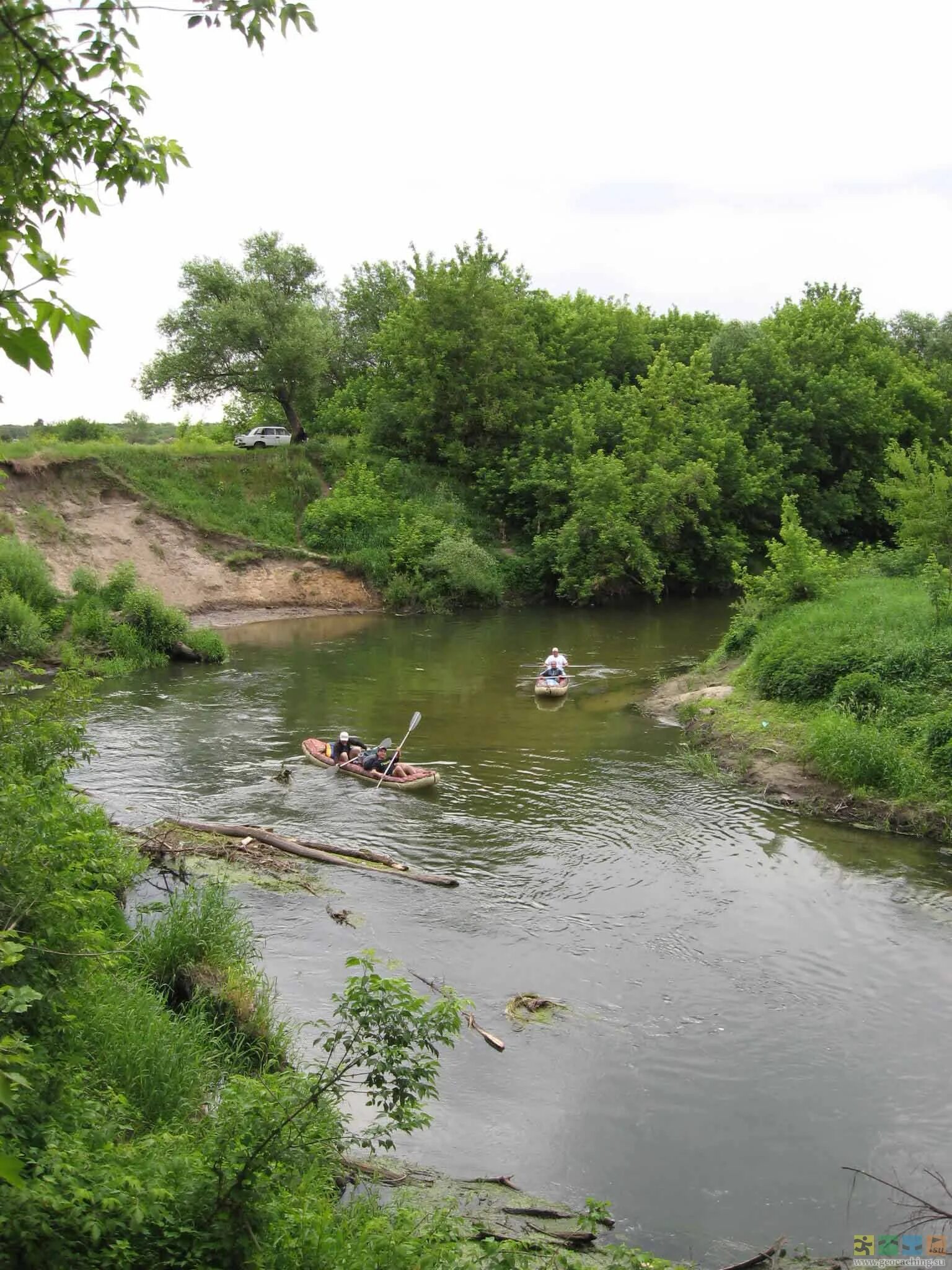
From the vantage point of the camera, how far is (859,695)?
60.7 feet

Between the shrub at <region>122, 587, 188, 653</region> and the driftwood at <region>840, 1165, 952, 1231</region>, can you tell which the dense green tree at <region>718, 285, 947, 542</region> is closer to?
the shrub at <region>122, 587, 188, 653</region>

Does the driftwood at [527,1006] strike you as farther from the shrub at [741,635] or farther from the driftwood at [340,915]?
the shrub at [741,635]

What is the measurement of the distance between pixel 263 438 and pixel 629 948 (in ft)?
134

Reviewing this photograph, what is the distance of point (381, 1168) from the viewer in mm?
7629

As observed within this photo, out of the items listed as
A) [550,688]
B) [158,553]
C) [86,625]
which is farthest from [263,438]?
[550,688]

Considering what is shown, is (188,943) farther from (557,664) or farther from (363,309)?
(363,309)

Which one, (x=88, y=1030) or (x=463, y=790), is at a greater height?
(x=88, y=1030)

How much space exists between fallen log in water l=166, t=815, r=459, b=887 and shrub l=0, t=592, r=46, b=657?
1351 centimetres

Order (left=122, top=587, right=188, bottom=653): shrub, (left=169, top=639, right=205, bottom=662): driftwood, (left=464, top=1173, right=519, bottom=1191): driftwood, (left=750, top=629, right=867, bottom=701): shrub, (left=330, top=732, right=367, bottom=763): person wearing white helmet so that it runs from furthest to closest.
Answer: (left=169, top=639, right=205, bottom=662): driftwood < (left=122, top=587, right=188, bottom=653): shrub < (left=750, top=629, right=867, bottom=701): shrub < (left=330, top=732, right=367, bottom=763): person wearing white helmet < (left=464, top=1173, right=519, bottom=1191): driftwood

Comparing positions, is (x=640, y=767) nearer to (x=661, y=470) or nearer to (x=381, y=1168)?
(x=381, y=1168)

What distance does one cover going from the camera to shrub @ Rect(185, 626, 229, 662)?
29.6 m

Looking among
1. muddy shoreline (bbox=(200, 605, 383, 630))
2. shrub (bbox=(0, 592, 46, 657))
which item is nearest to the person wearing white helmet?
shrub (bbox=(0, 592, 46, 657))

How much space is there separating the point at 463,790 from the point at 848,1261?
37.4 feet

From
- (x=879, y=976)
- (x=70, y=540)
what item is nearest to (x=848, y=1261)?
(x=879, y=976)
